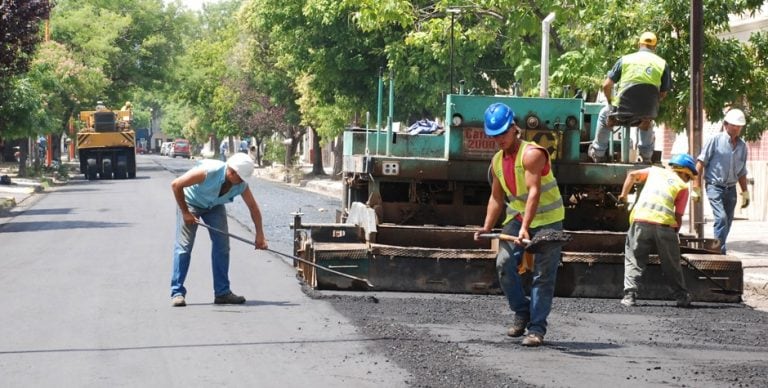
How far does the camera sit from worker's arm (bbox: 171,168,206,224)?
10609 mm

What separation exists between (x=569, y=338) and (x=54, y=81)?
1365 inches

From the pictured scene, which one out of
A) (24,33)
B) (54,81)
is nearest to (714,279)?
(24,33)

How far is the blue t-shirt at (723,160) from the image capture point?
14.1 m

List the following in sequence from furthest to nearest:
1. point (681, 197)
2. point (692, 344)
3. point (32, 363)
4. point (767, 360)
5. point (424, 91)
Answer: point (424, 91) → point (681, 197) → point (692, 344) → point (767, 360) → point (32, 363)

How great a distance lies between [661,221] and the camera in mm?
11352

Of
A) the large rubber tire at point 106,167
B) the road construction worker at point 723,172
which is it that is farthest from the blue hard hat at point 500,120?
the large rubber tire at point 106,167

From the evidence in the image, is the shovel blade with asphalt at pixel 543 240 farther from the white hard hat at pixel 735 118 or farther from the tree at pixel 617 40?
the tree at pixel 617 40

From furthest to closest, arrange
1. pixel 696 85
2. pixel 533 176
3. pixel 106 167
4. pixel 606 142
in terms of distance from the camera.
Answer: pixel 106 167 < pixel 696 85 < pixel 606 142 < pixel 533 176

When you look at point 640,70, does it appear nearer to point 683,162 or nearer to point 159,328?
point 683,162

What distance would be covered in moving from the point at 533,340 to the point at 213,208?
11.3 ft

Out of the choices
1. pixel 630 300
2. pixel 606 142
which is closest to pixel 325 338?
pixel 630 300

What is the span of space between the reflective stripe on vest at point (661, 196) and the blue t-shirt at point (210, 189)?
3489 millimetres

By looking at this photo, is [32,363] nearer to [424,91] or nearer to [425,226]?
[425,226]

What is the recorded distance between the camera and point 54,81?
41812 millimetres
